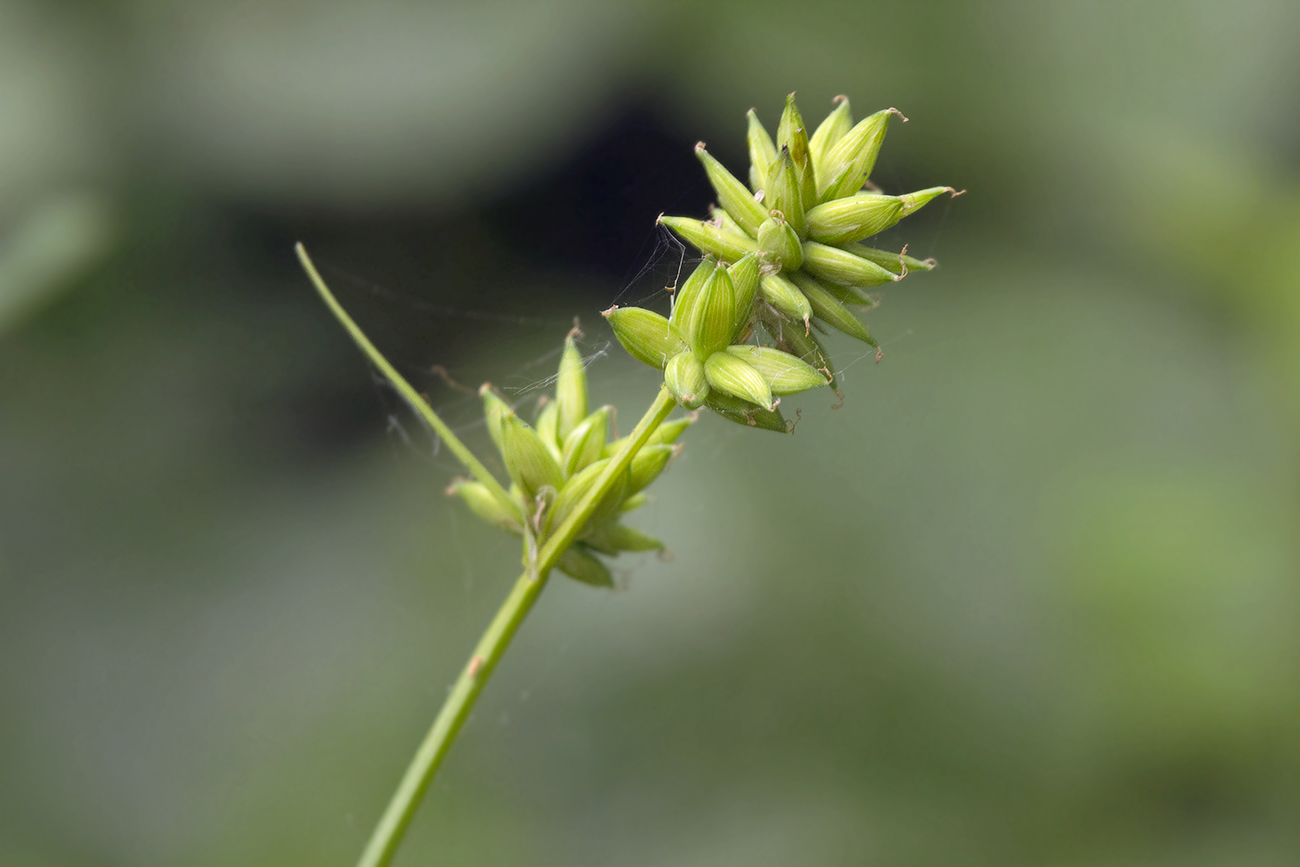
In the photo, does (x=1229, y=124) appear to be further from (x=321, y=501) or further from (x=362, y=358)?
(x=321, y=501)

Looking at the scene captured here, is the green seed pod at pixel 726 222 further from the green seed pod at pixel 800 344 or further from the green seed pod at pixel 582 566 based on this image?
the green seed pod at pixel 582 566

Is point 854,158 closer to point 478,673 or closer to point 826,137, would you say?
point 826,137

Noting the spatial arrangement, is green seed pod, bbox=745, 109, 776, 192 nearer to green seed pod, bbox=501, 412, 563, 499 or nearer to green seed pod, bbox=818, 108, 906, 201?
green seed pod, bbox=818, 108, 906, 201

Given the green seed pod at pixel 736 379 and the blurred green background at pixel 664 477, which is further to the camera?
the blurred green background at pixel 664 477

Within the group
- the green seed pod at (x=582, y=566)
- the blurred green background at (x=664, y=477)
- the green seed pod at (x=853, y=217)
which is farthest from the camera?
the blurred green background at (x=664, y=477)

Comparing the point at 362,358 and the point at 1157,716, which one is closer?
the point at 1157,716

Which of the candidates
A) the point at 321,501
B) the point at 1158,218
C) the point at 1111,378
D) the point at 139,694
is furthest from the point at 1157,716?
the point at 139,694

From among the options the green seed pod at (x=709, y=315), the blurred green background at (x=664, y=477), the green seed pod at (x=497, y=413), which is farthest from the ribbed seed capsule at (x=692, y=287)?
the blurred green background at (x=664, y=477)
